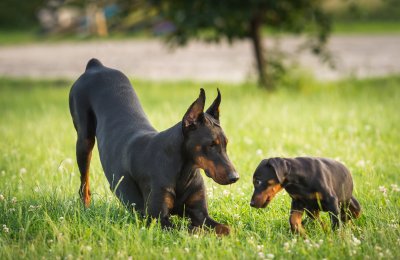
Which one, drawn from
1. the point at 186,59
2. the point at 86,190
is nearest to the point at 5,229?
the point at 86,190

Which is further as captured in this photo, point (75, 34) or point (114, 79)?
point (75, 34)

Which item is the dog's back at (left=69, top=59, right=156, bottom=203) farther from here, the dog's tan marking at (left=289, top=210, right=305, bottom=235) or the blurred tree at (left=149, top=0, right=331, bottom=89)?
the blurred tree at (left=149, top=0, right=331, bottom=89)

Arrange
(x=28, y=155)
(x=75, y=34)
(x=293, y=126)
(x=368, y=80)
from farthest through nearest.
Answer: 1. (x=75, y=34)
2. (x=368, y=80)
3. (x=293, y=126)
4. (x=28, y=155)

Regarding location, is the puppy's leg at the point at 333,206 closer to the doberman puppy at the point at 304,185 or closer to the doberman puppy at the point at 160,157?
the doberman puppy at the point at 304,185

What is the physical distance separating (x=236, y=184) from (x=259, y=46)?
7340 mm

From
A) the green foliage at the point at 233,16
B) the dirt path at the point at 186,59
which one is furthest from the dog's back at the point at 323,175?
the dirt path at the point at 186,59

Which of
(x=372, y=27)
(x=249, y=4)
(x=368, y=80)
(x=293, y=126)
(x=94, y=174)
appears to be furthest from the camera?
(x=372, y=27)

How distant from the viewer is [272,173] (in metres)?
4.41

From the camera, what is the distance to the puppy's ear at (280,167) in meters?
4.38

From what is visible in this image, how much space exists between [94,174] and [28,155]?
1926 millimetres

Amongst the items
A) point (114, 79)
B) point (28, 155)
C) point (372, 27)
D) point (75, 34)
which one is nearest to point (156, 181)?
point (114, 79)

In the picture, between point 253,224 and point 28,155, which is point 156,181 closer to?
point 253,224

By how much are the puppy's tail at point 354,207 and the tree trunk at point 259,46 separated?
8.40 m

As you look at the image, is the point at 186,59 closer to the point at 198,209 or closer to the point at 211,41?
the point at 211,41
